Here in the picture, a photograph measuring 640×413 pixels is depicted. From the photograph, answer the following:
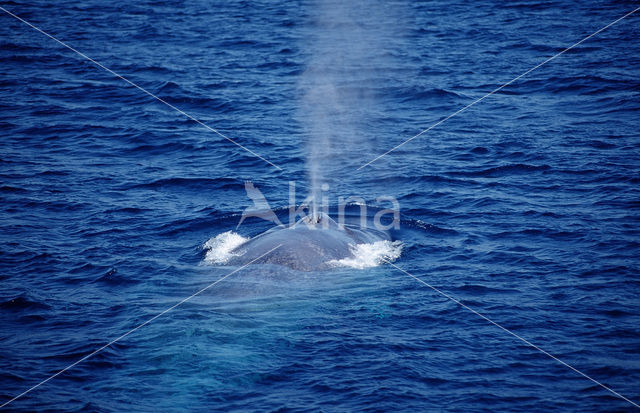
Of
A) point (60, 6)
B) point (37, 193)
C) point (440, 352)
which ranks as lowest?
point (440, 352)

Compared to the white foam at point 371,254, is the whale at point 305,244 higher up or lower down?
higher up

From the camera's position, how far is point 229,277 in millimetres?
18922

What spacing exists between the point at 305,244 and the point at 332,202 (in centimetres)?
519

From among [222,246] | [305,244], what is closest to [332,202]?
[222,246]

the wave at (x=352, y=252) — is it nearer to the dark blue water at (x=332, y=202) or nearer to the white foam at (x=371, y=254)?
the white foam at (x=371, y=254)

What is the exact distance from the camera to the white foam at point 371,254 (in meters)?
20.0

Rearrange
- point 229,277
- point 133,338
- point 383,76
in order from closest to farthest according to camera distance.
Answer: point 133,338
point 229,277
point 383,76

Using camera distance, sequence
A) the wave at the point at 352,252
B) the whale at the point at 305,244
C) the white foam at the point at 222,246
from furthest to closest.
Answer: the white foam at the point at 222,246, the wave at the point at 352,252, the whale at the point at 305,244

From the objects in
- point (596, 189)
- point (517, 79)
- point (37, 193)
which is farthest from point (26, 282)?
point (517, 79)

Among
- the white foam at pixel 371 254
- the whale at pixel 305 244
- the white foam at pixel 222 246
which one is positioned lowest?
the white foam at pixel 371 254

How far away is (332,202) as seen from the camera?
82.2 feet

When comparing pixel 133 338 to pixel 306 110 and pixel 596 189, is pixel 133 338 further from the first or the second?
pixel 306 110

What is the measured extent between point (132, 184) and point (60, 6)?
102 feet

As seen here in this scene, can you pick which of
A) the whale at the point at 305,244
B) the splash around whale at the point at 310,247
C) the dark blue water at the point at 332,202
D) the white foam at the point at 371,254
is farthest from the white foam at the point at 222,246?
the white foam at the point at 371,254
